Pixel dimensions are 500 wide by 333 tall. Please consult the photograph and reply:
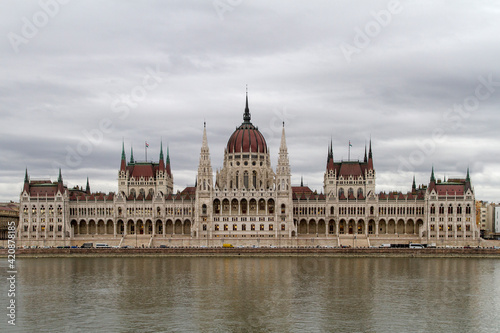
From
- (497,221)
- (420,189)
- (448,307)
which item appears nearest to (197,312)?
(448,307)

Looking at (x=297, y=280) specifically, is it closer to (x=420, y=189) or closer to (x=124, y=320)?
(x=124, y=320)

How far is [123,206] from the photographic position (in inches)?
6107

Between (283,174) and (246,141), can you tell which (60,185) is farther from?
(283,174)

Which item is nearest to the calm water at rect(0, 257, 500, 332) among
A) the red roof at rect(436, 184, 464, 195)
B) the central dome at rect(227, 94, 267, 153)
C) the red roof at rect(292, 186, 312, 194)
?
the red roof at rect(436, 184, 464, 195)

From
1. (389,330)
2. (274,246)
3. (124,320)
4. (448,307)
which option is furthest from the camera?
(274,246)

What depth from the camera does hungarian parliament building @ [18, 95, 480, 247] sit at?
484ft

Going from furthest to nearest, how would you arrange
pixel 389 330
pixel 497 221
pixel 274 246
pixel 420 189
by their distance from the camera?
1. pixel 497 221
2. pixel 420 189
3. pixel 274 246
4. pixel 389 330

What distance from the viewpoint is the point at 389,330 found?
2320 inches

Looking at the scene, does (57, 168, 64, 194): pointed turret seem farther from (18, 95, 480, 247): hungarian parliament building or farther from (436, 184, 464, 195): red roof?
(436, 184, 464, 195): red roof

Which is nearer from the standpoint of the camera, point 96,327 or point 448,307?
point 96,327

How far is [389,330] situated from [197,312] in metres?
18.5

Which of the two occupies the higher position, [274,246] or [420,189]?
[420,189]

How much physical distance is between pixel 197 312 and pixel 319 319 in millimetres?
11808

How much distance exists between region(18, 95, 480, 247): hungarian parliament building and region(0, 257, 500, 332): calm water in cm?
3447
